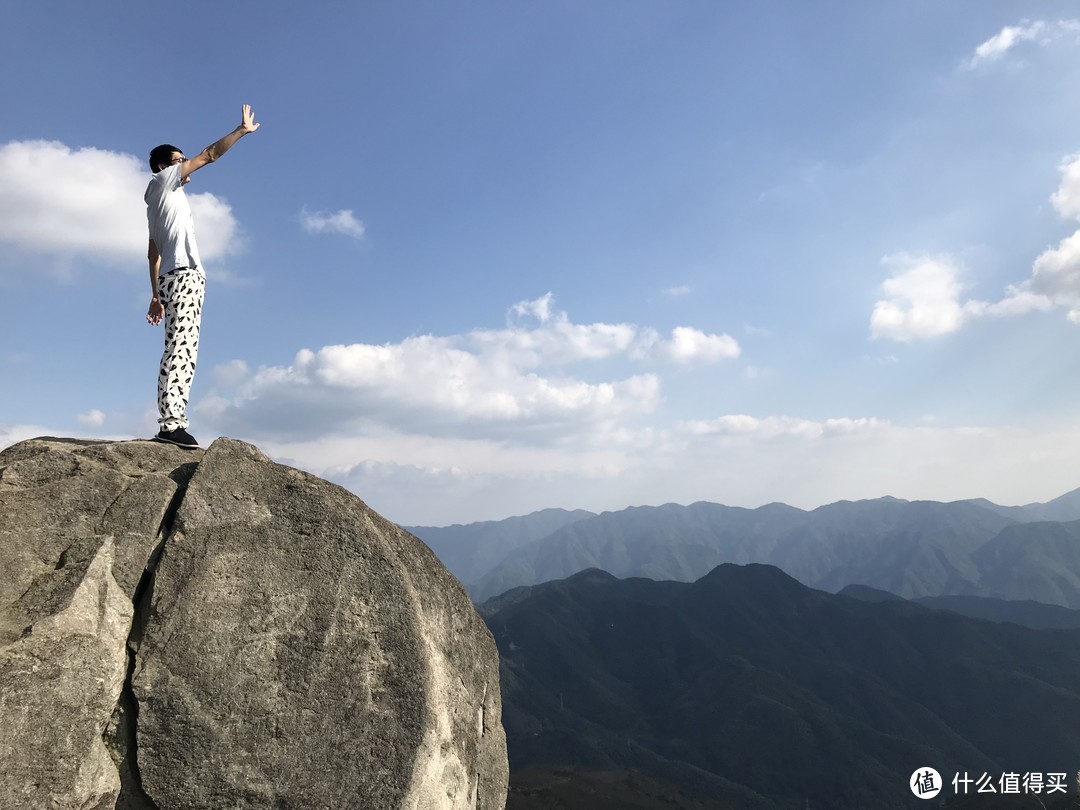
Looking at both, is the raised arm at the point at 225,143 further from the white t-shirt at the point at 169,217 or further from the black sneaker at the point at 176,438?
the black sneaker at the point at 176,438

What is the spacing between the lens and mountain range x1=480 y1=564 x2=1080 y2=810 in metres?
90.9

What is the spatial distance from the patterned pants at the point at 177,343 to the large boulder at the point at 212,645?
0.71 metres

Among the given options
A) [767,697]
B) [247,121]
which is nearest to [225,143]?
[247,121]

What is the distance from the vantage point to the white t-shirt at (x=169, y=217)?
781 centimetres

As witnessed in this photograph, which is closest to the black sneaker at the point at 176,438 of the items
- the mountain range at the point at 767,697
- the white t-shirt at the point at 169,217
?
the white t-shirt at the point at 169,217

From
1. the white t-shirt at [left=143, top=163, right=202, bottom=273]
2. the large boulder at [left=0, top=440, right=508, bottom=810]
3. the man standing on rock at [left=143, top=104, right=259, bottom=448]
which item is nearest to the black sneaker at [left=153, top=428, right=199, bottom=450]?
the man standing on rock at [left=143, top=104, right=259, bottom=448]

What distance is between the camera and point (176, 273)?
310 inches

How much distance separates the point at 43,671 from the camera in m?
5.07

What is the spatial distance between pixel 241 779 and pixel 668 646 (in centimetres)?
16398

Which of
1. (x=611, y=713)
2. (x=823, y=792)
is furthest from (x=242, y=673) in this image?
(x=611, y=713)

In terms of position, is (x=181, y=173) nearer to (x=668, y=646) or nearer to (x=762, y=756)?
(x=762, y=756)

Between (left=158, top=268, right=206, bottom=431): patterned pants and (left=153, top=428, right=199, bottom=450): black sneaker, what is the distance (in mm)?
59

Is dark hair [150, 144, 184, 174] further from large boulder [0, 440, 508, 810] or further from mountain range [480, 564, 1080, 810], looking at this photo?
mountain range [480, 564, 1080, 810]

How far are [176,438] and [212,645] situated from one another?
2933mm
